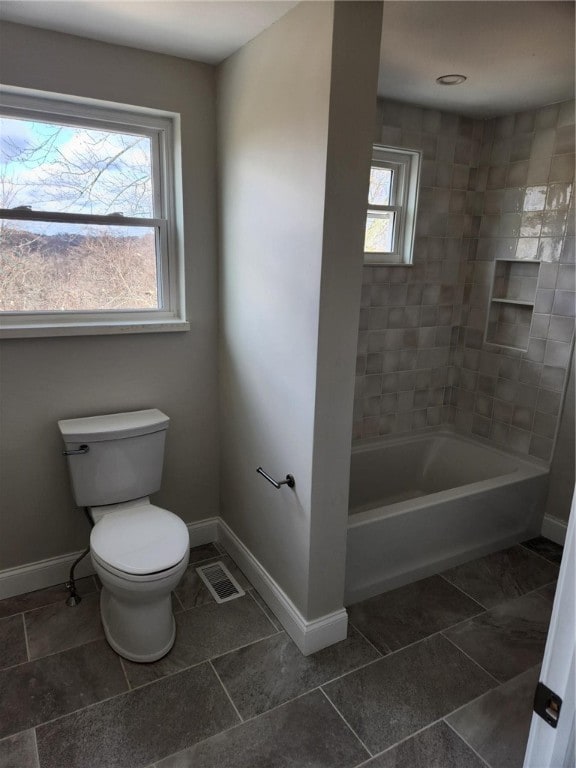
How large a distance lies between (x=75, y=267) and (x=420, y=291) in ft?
6.33

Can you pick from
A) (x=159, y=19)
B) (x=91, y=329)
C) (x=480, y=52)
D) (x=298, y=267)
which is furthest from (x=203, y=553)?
(x=480, y=52)

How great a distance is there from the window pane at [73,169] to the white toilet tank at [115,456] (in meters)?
0.94

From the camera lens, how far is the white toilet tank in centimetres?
216

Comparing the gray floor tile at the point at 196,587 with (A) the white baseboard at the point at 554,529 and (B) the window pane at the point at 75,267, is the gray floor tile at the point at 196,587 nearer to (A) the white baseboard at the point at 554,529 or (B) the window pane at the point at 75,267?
(B) the window pane at the point at 75,267

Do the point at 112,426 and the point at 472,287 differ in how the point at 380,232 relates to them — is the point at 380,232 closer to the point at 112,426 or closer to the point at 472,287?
the point at 472,287

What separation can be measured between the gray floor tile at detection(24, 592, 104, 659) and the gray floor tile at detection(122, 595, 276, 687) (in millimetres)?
261

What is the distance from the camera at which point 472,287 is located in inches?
125

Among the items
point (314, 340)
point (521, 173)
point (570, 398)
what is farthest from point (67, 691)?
point (521, 173)

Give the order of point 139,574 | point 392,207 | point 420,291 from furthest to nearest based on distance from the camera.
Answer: point 420,291 → point 392,207 → point 139,574

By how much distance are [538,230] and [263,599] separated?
2.40m

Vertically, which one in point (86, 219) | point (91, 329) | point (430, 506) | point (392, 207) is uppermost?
point (392, 207)

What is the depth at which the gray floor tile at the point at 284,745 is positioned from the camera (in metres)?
1.60

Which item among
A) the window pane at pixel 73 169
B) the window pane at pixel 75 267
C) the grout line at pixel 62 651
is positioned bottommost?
the grout line at pixel 62 651

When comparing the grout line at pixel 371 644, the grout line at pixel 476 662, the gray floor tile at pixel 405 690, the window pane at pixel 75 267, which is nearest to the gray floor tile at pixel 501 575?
the grout line at pixel 476 662
